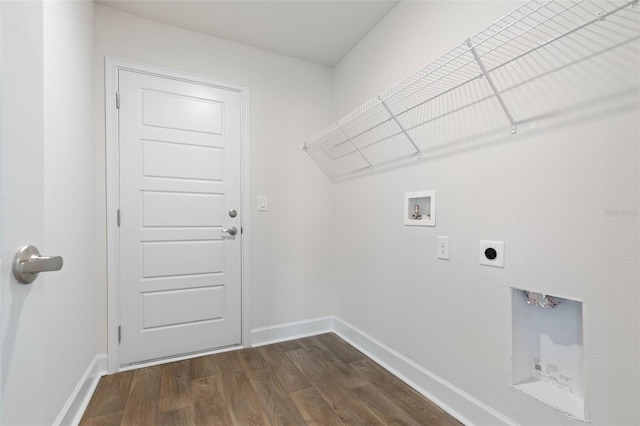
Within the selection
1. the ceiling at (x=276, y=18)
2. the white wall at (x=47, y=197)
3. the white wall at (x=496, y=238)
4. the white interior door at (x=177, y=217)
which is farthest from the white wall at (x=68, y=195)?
the white wall at (x=496, y=238)

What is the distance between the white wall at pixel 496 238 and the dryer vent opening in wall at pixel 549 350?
1.6 inches

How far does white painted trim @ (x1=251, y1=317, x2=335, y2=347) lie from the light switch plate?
1.00m

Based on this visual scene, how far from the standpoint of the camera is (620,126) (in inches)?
39.5

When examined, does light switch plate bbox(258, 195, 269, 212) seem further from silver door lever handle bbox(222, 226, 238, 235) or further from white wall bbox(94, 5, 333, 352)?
silver door lever handle bbox(222, 226, 238, 235)

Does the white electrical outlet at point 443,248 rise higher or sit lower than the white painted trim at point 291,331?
higher

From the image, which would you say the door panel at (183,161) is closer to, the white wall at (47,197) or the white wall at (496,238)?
the white wall at (47,197)

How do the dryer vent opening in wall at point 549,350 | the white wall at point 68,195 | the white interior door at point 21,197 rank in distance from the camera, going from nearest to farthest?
the white interior door at point 21,197 → the dryer vent opening in wall at point 549,350 → the white wall at point 68,195

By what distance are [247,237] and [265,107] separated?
1.11m

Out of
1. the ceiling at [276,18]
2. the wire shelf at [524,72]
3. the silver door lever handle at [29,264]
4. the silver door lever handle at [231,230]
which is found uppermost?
the ceiling at [276,18]

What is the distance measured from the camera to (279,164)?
2561mm

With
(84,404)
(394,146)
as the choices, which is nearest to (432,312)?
(394,146)

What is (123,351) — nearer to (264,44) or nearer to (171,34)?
(171,34)

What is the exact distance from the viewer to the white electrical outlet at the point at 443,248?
1.62 metres

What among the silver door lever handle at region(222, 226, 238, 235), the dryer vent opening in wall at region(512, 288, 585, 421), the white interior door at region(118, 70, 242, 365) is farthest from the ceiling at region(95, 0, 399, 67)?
the dryer vent opening in wall at region(512, 288, 585, 421)
